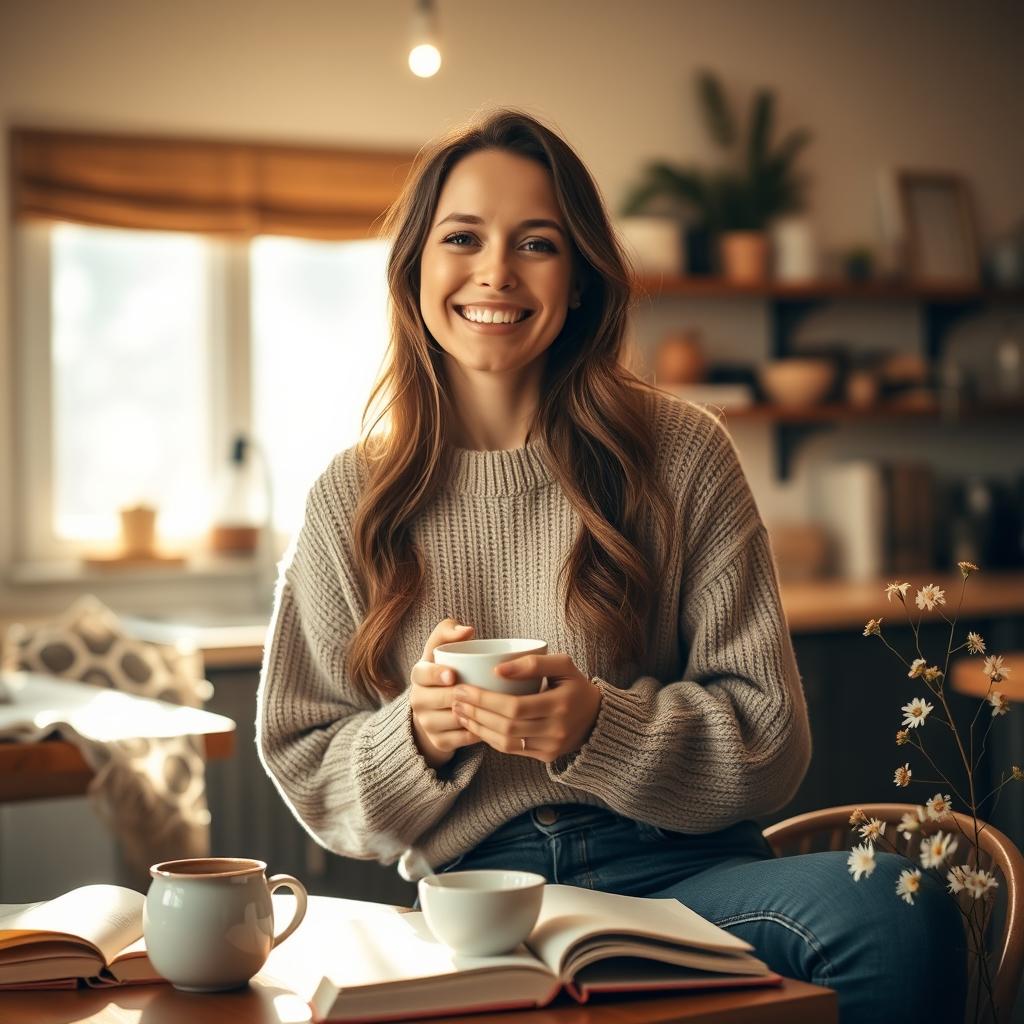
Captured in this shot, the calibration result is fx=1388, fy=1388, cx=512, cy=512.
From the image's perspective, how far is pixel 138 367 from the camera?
3596 mm

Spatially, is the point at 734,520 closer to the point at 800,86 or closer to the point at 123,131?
the point at 123,131

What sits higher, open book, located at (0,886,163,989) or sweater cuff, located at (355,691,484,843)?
sweater cuff, located at (355,691,484,843)

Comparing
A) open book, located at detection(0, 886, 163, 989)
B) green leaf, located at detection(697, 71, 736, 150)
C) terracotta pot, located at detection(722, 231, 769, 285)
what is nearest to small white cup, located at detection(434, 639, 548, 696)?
open book, located at detection(0, 886, 163, 989)

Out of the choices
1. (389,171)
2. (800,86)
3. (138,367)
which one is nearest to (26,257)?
(138,367)

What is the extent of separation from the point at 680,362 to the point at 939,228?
3.54 feet

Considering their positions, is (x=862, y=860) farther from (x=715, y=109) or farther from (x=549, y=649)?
(x=715, y=109)

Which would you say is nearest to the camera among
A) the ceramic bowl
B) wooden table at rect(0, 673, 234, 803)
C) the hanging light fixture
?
wooden table at rect(0, 673, 234, 803)

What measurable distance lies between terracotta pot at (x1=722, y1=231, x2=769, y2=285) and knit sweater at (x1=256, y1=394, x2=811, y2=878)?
249 centimetres

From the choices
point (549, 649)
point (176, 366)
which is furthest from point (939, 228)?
point (549, 649)

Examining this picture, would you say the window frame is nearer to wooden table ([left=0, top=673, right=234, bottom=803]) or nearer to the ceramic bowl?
wooden table ([left=0, top=673, right=234, bottom=803])

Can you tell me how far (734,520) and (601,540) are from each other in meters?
0.16

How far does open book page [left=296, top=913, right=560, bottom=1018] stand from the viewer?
3.06 ft

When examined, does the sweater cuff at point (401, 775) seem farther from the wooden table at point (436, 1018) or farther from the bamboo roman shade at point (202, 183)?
the bamboo roman shade at point (202, 183)

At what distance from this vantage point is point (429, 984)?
940mm
